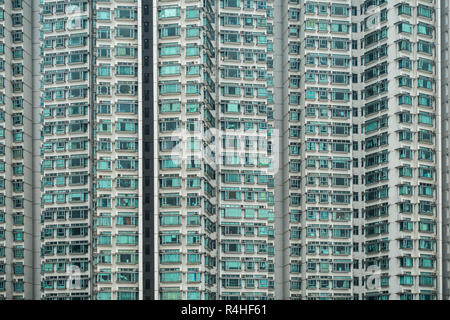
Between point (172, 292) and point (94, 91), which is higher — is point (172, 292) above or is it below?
below

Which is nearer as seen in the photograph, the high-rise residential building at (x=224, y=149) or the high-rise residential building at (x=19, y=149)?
the high-rise residential building at (x=224, y=149)

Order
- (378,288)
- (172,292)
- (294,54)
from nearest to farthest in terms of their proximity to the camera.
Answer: (172,292) → (378,288) → (294,54)

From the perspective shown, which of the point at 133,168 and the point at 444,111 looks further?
the point at 444,111

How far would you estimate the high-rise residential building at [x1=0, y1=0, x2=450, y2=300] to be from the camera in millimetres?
77000

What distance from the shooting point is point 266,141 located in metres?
81.6

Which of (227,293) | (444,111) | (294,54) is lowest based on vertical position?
(227,293)

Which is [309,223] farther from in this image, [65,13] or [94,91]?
[65,13]

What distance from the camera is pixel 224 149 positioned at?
80.2m

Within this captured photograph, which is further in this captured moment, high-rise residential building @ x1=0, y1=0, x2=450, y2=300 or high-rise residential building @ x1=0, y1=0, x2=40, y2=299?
high-rise residential building @ x1=0, y1=0, x2=40, y2=299

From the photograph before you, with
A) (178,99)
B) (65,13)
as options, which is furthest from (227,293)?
(65,13)

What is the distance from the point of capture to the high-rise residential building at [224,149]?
77.0 metres

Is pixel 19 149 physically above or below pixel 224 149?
above

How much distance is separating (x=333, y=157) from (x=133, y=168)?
20.8 m

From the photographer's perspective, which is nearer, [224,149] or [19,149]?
[224,149]
